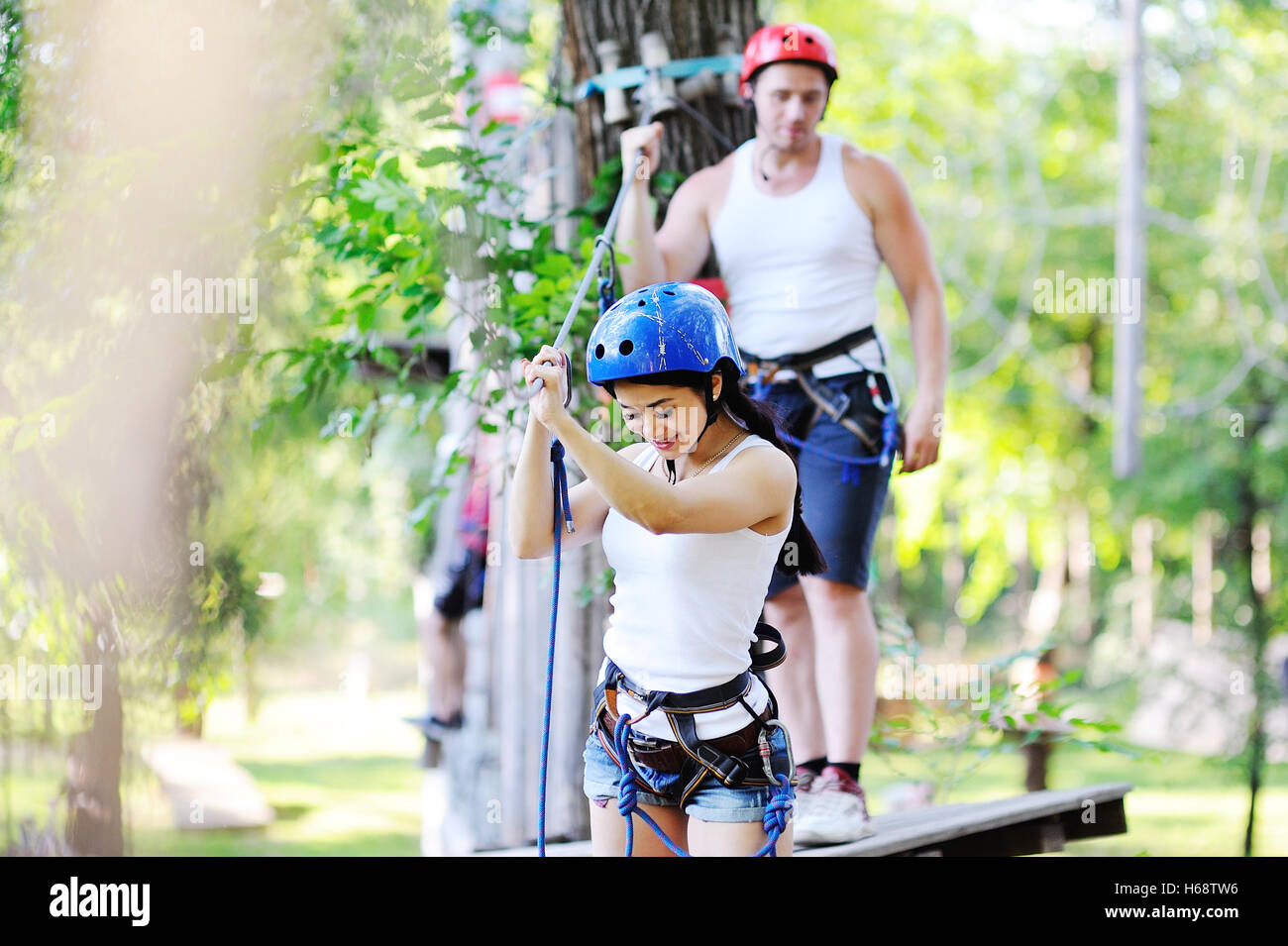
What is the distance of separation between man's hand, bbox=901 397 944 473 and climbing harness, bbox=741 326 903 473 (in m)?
0.04

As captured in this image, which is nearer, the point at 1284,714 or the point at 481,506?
the point at 481,506

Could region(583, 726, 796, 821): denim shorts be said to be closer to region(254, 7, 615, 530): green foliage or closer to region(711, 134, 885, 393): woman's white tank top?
region(711, 134, 885, 393): woman's white tank top

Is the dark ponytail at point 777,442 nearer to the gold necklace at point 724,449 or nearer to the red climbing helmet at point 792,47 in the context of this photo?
the gold necklace at point 724,449

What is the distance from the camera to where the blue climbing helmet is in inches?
80.4

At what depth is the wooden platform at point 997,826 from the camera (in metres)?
3.04

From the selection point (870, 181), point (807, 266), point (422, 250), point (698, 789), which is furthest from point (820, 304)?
point (698, 789)

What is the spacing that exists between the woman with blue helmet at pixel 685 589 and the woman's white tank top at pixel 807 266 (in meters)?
0.96

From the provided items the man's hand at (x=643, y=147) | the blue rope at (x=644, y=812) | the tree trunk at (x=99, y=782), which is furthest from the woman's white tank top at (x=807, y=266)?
the tree trunk at (x=99, y=782)

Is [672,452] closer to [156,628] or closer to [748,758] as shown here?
[748,758]

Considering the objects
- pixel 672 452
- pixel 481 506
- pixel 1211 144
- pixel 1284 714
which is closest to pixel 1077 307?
pixel 1211 144

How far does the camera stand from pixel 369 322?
11.3 feet

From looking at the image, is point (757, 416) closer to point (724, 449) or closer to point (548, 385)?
point (724, 449)

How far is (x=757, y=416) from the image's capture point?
221cm

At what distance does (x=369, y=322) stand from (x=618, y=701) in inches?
65.7
